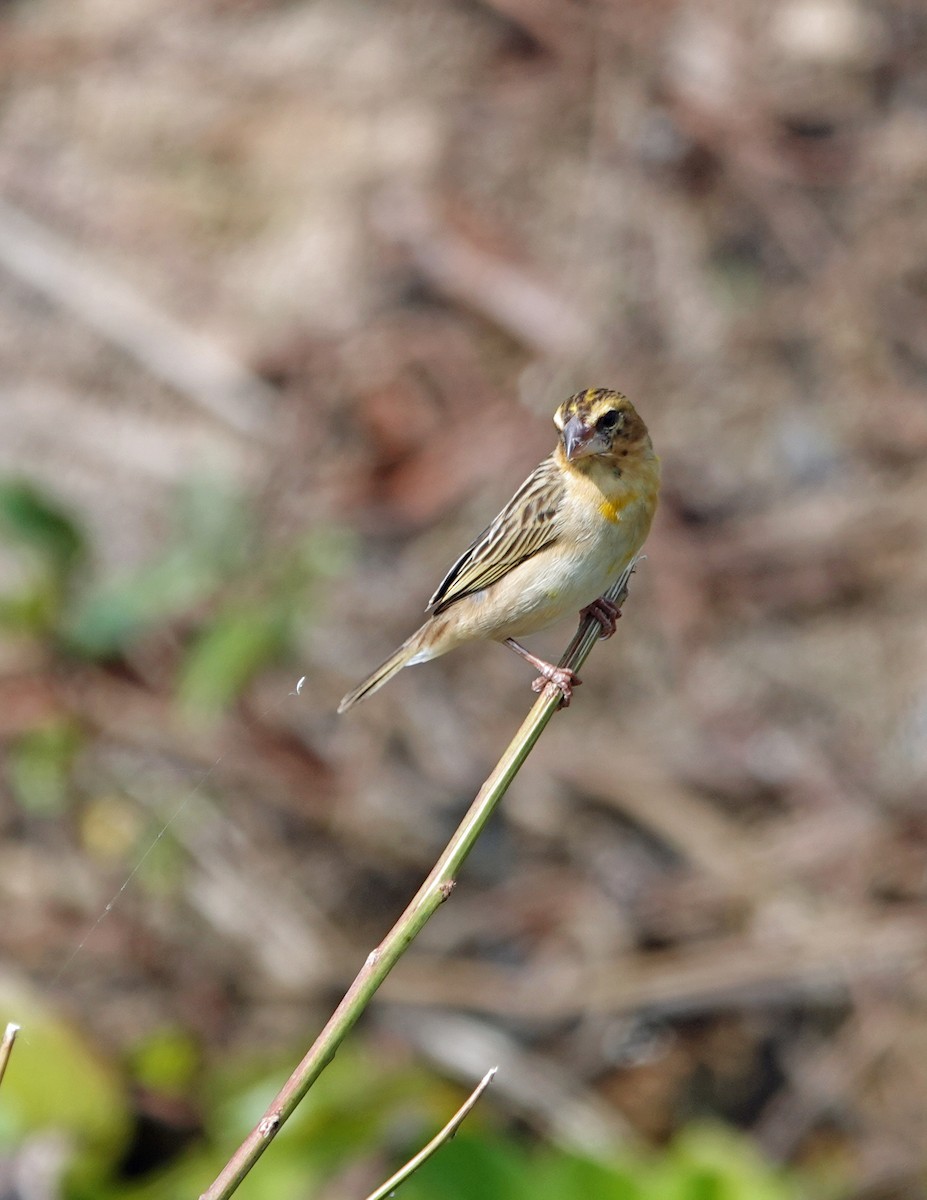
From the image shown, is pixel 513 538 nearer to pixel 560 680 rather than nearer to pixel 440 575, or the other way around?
pixel 560 680

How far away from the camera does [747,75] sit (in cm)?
739

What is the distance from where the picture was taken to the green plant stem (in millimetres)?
1803

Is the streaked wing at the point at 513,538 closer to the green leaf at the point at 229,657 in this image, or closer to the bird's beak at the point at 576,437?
the bird's beak at the point at 576,437

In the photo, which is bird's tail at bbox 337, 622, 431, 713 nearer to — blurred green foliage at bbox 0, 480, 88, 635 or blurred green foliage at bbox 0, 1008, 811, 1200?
blurred green foliage at bbox 0, 1008, 811, 1200

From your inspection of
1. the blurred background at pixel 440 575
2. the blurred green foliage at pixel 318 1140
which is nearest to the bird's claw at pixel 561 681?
the blurred green foliage at pixel 318 1140

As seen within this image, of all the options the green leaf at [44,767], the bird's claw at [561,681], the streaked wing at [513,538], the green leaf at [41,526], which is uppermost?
the green leaf at [41,526]

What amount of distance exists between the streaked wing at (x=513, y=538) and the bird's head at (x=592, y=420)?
8.4 inches

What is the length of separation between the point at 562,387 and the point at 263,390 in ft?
4.34

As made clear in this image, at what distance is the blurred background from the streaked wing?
6.57 ft

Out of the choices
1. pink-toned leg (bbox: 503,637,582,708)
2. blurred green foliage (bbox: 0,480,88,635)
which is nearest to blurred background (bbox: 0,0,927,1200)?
blurred green foliage (bbox: 0,480,88,635)

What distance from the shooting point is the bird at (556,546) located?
308 centimetres

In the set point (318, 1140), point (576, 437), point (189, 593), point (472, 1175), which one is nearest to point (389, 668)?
point (576, 437)

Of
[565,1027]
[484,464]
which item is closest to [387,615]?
[484,464]

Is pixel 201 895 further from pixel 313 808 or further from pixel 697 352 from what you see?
pixel 697 352
